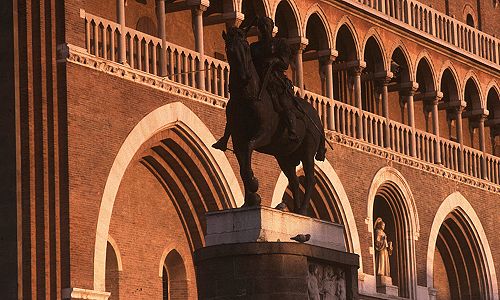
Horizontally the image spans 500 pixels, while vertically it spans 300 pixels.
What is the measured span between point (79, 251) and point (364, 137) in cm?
1167

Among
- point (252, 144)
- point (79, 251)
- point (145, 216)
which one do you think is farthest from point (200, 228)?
point (252, 144)

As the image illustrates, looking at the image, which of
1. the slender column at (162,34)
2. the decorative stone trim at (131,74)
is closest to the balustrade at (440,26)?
the decorative stone trim at (131,74)

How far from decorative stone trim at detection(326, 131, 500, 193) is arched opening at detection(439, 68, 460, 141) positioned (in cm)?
182

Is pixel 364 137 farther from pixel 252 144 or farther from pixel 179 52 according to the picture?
pixel 252 144

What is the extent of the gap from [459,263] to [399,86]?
520cm

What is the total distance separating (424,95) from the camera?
41969 mm

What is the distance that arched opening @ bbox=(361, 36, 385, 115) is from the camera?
3962cm

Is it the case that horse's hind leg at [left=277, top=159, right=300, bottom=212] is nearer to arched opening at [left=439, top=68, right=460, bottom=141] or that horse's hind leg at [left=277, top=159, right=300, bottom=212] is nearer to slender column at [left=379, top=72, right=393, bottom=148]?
slender column at [left=379, top=72, right=393, bottom=148]

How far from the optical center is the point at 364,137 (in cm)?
3834

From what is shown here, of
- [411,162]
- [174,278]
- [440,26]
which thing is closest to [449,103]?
[440,26]

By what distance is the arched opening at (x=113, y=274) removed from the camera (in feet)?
105

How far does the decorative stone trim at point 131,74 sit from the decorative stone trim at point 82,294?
386cm

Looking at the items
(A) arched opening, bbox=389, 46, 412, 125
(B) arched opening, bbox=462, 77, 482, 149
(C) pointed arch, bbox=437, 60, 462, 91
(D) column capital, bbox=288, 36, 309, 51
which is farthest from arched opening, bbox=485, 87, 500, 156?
(D) column capital, bbox=288, 36, 309, 51

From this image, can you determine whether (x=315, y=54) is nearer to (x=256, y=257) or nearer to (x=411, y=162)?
(x=411, y=162)
